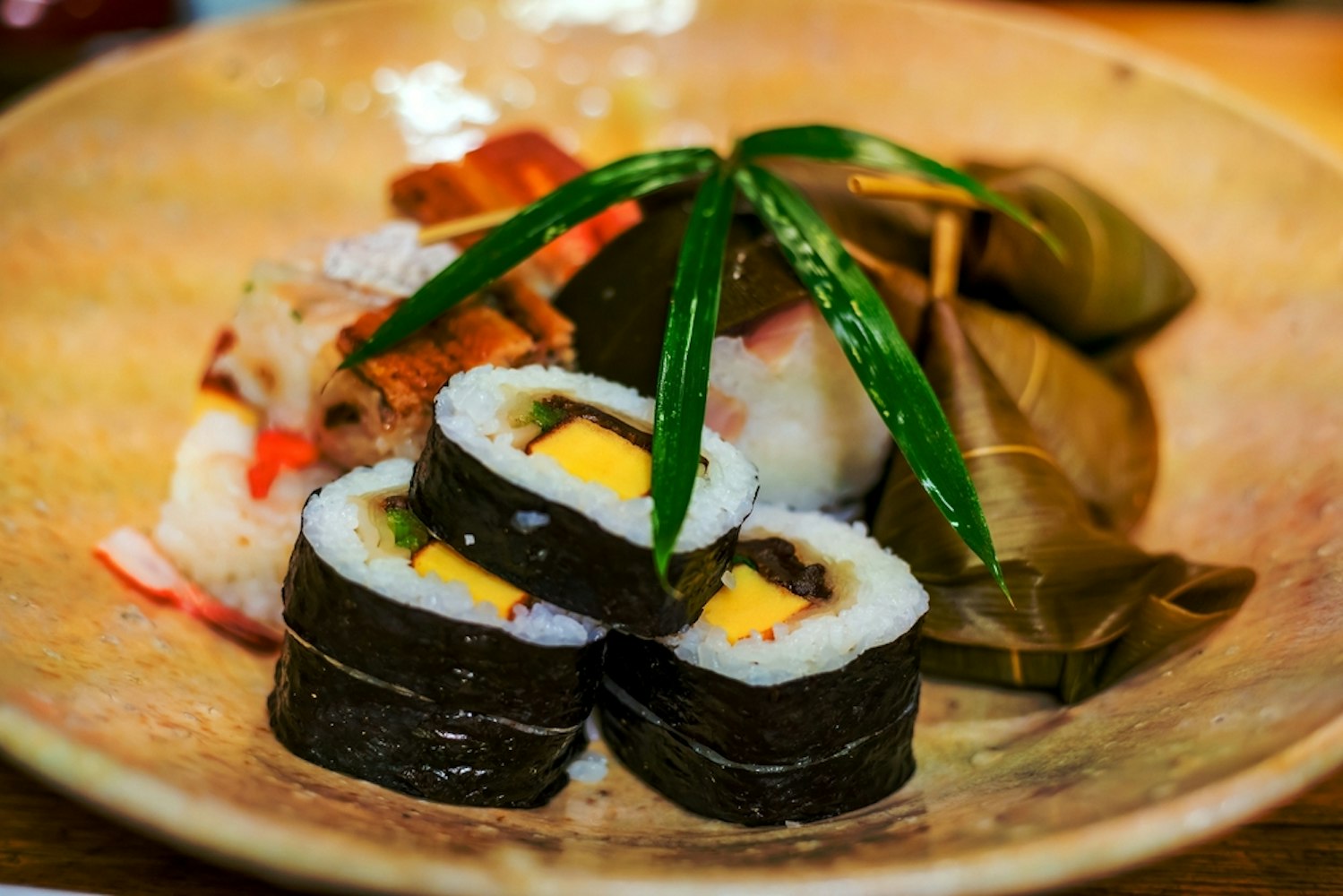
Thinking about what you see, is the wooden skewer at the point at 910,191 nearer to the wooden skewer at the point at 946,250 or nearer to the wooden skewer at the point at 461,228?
the wooden skewer at the point at 946,250

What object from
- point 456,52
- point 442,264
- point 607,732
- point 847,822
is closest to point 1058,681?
point 847,822

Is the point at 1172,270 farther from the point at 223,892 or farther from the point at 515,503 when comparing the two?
the point at 223,892

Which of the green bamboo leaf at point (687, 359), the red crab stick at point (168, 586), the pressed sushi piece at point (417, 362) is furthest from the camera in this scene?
the red crab stick at point (168, 586)

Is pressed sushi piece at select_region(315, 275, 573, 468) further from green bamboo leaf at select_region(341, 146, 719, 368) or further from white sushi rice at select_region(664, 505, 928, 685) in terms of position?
white sushi rice at select_region(664, 505, 928, 685)

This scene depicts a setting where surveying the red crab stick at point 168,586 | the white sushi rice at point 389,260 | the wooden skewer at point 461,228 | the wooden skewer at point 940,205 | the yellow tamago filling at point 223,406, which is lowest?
the red crab stick at point 168,586

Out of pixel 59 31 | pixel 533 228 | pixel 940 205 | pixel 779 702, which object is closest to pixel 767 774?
pixel 779 702

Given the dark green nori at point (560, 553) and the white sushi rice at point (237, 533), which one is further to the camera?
the white sushi rice at point (237, 533)

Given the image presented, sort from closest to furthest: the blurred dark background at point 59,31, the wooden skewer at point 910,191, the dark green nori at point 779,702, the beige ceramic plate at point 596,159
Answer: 1. the beige ceramic plate at point 596,159
2. the dark green nori at point 779,702
3. the wooden skewer at point 910,191
4. the blurred dark background at point 59,31

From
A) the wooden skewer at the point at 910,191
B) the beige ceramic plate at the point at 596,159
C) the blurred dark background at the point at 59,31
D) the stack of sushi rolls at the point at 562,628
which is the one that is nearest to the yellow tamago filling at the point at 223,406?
the beige ceramic plate at the point at 596,159

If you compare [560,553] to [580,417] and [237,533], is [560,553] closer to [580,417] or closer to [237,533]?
[580,417]
